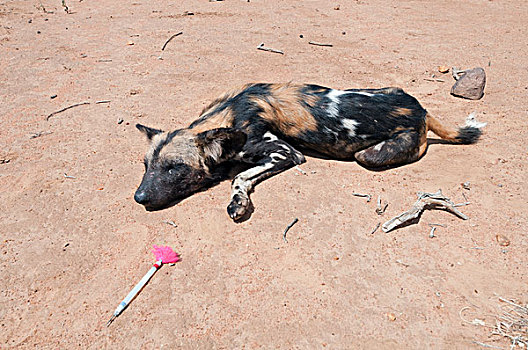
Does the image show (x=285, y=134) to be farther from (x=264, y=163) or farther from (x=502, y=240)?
(x=502, y=240)

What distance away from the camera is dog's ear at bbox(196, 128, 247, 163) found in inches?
159

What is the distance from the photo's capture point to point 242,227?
139 inches

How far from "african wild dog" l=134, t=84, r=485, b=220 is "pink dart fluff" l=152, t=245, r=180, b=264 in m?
0.77

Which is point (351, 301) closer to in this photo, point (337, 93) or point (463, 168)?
point (463, 168)

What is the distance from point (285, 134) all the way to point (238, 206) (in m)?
1.23

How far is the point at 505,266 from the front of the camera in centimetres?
307

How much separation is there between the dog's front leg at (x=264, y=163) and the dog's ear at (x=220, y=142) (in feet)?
0.57

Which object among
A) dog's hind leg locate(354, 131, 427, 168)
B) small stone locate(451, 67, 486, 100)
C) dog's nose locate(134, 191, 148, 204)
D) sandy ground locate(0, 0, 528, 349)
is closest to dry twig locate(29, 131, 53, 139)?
sandy ground locate(0, 0, 528, 349)

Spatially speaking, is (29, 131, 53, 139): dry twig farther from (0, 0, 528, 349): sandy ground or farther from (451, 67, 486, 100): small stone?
(451, 67, 486, 100): small stone

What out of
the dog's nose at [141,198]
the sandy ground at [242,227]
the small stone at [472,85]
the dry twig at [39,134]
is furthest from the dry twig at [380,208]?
the dry twig at [39,134]

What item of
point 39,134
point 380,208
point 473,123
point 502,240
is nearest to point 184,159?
point 380,208

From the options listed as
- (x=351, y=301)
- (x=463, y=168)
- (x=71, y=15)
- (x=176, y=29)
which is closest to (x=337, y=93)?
(x=463, y=168)

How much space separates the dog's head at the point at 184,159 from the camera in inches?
154

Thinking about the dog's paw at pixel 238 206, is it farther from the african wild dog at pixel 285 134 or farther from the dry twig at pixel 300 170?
the dry twig at pixel 300 170
